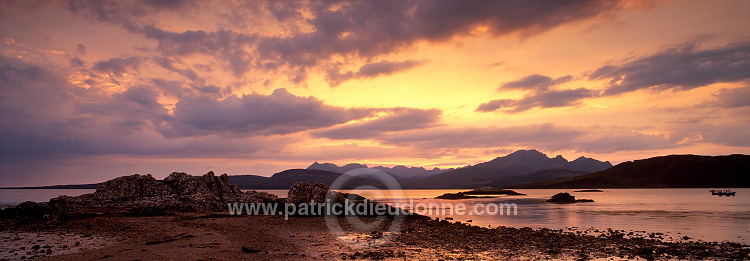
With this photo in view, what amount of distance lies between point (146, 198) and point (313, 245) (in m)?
47.5

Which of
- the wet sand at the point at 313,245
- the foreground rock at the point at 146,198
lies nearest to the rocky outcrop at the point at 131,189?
the foreground rock at the point at 146,198

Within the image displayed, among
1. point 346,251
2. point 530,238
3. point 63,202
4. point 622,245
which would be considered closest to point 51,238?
point 346,251

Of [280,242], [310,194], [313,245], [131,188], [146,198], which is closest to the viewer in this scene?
[313,245]

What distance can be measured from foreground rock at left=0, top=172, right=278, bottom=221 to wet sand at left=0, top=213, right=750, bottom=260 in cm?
1461

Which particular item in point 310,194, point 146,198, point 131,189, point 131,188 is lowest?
point 146,198

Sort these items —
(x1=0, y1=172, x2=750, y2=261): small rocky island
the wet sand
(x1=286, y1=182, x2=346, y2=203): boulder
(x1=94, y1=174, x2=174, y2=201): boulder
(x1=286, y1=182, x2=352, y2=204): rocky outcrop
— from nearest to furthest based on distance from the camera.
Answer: the wet sand → (x1=0, y1=172, x2=750, y2=261): small rocky island → (x1=286, y1=182, x2=352, y2=204): rocky outcrop → (x1=286, y1=182, x2=346, y2=203): boulder → (x1=94, y1=174, x2=174, y2=201): boulder

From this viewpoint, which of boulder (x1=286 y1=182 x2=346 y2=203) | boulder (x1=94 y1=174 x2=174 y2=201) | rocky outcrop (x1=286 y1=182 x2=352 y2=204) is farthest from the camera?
boulder (x1=94 y1=174 x2=174 y2=201)

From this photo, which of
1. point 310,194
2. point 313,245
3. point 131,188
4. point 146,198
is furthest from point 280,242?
point 131,188

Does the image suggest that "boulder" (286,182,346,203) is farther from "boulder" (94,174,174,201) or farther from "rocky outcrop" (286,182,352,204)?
"boulder" (94,174,174,201)

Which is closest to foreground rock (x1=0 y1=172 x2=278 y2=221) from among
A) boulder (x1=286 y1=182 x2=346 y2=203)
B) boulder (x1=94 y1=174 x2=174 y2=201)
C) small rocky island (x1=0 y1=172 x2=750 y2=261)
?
boulder (x1=94 y1=174 x2=174 y2=201)

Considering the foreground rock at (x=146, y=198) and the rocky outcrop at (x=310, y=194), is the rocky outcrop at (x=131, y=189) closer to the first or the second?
the foreground rock at (x=146, y=198)

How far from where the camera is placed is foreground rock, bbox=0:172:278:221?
46844 mm

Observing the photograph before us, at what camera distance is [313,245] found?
83.4 ft

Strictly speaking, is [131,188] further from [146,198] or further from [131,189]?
[146,198]
